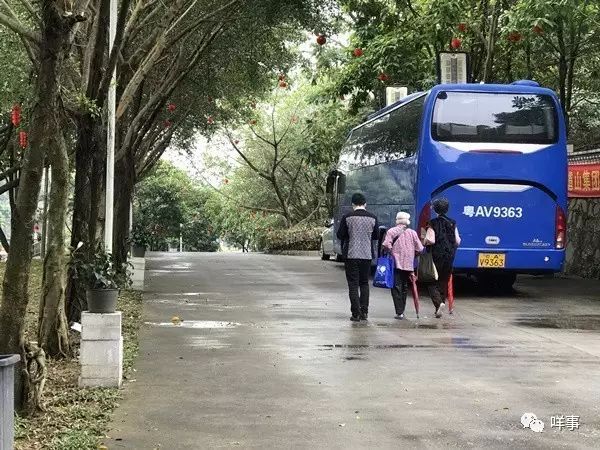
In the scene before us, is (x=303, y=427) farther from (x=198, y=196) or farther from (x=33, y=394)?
(x=198, y=196)

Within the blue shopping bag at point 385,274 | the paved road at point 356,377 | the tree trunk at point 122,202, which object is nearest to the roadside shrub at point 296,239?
the tree trunk at point 122,202

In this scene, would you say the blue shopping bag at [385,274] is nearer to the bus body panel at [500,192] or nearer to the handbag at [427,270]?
the handbag at [427,270]

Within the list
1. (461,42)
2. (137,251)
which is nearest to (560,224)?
(461,42)

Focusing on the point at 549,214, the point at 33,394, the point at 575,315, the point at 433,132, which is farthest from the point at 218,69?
the point at 33,394

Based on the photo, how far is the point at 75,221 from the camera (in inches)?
400

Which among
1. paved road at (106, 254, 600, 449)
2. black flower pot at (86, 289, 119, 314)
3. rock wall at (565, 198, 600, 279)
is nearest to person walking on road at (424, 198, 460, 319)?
paved road at (106, 254, 600, 449)

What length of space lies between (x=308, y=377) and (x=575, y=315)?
668 centimetres

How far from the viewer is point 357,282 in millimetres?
12695

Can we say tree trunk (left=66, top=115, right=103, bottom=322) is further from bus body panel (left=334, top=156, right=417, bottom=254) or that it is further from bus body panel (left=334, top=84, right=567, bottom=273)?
bus body panel (left=334, top=156, right=417, bottom=254)

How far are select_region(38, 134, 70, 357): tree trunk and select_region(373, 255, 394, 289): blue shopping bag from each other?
16.7ft

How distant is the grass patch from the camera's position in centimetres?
626

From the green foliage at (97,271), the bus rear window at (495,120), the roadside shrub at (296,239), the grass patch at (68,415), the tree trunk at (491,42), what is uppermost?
the tree trunk at (491,42)

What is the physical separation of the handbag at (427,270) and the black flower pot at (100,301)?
6127 mm

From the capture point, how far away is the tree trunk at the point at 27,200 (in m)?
6.75
